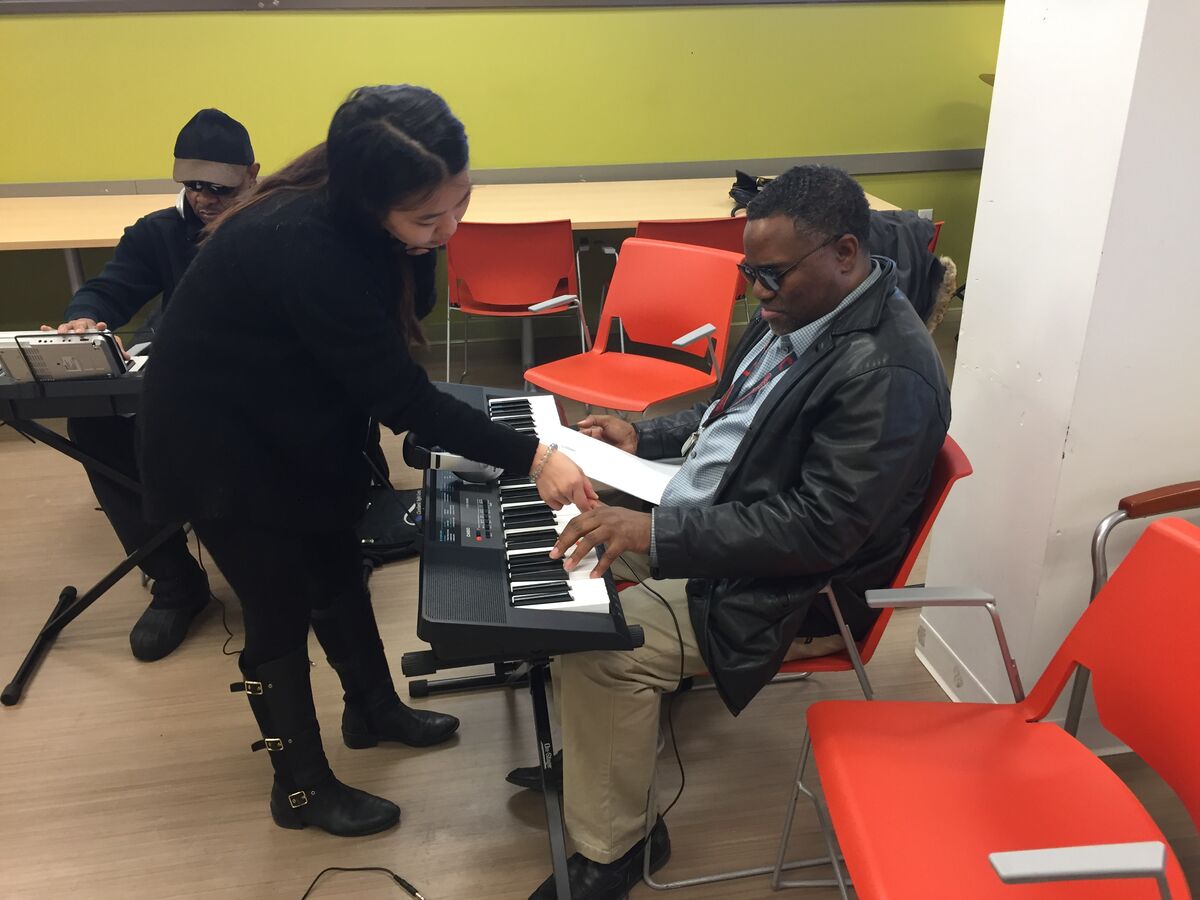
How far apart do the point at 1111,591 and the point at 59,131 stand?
4631 mm

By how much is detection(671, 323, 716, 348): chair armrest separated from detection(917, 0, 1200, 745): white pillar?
0.89m

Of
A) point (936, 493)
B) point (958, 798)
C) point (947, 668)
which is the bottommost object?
point (947, 668)

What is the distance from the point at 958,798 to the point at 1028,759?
0.54 ft

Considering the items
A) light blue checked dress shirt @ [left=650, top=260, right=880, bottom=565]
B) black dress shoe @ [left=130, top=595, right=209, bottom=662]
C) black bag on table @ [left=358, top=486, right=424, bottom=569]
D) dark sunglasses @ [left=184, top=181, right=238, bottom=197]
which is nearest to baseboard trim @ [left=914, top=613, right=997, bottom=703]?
light blue checked dress shirt @ [left=650, top=260, right=880, bottom=565]

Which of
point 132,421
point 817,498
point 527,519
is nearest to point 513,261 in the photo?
point 132,421

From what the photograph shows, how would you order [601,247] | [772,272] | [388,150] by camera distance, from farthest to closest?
[601,247], [772,272], [388,150]

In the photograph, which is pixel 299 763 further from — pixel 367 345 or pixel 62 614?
pixel 62 614

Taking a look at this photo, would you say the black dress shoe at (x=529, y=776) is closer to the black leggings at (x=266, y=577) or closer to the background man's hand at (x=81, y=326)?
the black leggings at (x=266, y=577)

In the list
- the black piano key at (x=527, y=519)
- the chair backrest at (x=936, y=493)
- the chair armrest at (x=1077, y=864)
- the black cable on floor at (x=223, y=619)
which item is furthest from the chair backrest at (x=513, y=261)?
the chair armrest at (x=1077, y=864)

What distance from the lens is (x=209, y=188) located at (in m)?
2.42

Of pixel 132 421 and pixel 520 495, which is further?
pixel 132 421

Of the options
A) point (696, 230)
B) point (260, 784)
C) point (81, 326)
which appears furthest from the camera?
point (696, 230)

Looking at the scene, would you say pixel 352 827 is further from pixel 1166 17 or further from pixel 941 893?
pixel 1166 17

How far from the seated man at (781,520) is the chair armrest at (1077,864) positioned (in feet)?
2.00
